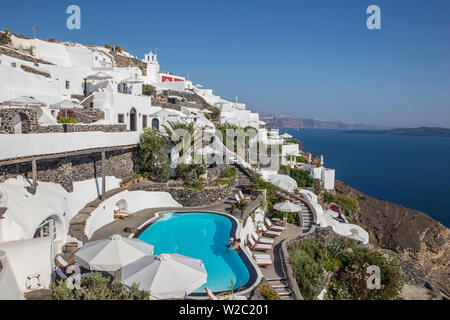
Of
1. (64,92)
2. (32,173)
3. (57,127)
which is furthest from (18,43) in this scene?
(32,173)

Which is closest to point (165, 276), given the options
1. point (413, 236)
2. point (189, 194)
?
point (189, 194)

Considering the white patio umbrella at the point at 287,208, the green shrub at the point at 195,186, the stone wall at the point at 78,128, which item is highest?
the stone wall at the point at 78,128

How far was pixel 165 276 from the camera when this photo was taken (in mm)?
6383

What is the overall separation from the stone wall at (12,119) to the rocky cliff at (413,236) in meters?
28.1

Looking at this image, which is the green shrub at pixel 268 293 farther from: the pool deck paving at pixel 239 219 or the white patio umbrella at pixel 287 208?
the white patio umbrella at pixel 287 208

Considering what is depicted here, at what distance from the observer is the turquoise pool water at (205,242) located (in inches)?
347

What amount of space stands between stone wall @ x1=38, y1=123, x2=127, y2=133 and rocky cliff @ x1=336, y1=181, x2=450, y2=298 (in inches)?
1007

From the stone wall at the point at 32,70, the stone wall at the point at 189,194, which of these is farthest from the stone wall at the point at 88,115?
the stone wall at the point at 32,70

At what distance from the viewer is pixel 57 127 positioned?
12.3 metres

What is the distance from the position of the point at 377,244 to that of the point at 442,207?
106ft

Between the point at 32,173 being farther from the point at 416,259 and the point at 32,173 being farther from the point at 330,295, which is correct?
the point at 416,259

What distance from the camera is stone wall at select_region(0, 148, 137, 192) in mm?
9594

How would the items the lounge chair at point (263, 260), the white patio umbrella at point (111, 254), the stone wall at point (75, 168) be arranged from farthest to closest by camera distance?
the lounge chair at point (263, 260)
the stone wall at point (75, 168)
the white patio umbrella at point (111, 254)

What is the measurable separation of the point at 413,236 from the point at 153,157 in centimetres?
2547
